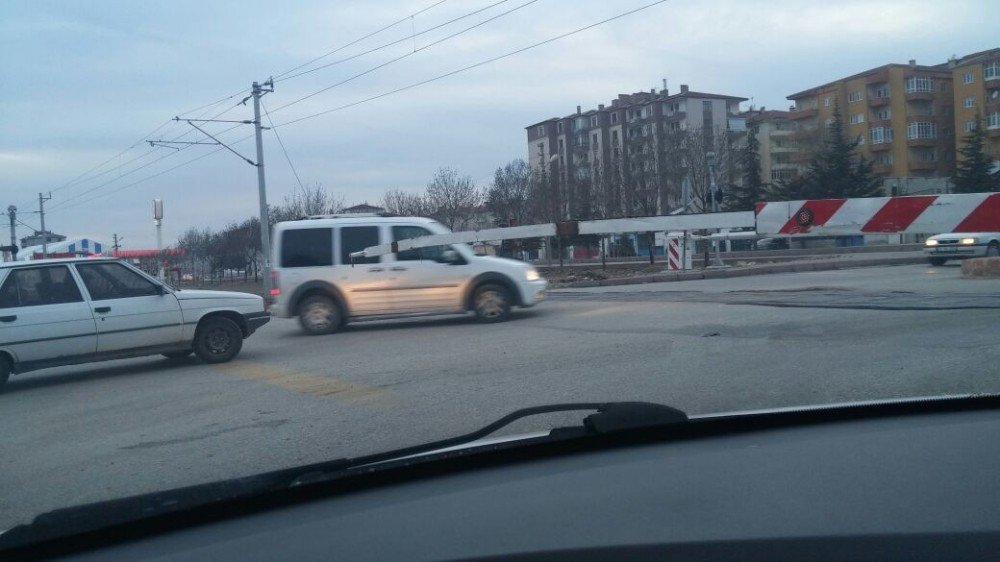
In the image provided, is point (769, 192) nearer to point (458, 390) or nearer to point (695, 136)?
point (695, 136)

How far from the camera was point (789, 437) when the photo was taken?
11.8ft

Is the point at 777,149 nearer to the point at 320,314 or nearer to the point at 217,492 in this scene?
the point at 320,314

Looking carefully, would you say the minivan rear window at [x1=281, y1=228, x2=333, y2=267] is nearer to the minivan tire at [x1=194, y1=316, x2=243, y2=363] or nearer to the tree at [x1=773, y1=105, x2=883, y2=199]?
the minivan tire at [x1=194, y1=316, x2=243, y2=363]

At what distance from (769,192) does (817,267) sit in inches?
1103

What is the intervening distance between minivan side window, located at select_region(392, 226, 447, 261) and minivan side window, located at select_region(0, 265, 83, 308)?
5.59 metres

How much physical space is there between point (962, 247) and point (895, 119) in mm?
23074

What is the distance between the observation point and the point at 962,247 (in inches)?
878

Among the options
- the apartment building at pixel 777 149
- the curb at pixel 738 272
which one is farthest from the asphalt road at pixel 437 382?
the apartment building at pixel 777 149

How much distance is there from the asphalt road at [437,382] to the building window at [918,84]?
32.5 m

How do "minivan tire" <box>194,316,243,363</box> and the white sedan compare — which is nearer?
"minivan tire" <box>194,316,243,363</box>

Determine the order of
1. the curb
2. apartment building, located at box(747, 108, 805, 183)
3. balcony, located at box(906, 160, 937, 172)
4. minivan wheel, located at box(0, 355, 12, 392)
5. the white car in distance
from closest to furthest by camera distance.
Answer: minivan wheel, located at box(0, 355, 12, 392)
the white car in distance
the curb
balcony, located at box(906, 160, 937, 172)
apartment building, located at box(747, 108, 805, 183)

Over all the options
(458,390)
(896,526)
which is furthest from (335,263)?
(896,526)

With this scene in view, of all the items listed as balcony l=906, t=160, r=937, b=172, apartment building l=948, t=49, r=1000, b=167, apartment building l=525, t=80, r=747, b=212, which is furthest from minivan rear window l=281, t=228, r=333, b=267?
apartment building l=525, t=80, r=747, b=212

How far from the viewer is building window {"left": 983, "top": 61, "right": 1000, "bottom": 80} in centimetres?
3769
